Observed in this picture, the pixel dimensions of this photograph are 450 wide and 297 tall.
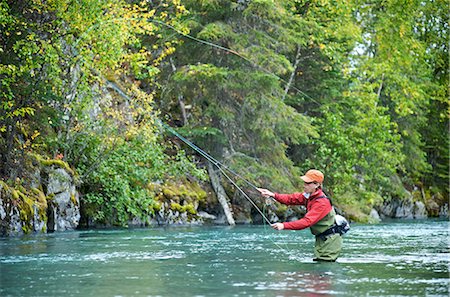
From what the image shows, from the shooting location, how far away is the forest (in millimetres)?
17094

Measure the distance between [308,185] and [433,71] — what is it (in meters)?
33.2

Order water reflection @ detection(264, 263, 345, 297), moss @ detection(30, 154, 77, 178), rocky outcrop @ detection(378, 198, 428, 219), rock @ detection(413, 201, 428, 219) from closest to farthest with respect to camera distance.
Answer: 1. water reflection @ detection(264, 263, 345, 297)
2. moss @ detection(30, 154, 77, 178)
3. rocky outcrop @ detection(378, 198, 428, 219)
4. rock @ detection(413, 201, 428, 219)

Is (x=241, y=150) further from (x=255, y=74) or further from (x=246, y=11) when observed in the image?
(x=246, y=11)

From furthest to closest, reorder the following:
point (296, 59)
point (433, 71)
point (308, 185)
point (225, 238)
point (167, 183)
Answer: point (433, 71)
point (296, 59)
point (167, 183)
point (225, 238)
point (308, 185)

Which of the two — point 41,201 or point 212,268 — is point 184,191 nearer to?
point 41,201

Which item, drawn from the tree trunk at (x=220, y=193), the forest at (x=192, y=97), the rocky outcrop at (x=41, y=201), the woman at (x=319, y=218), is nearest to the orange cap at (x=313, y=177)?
the woman at (x=319, y=218)

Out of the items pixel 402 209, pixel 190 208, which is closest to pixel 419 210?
pixel 402 209

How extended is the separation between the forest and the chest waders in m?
6.89

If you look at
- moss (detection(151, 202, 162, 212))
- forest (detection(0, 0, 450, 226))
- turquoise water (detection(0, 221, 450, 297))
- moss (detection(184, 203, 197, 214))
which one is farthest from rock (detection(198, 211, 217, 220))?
turquoise water (detection(0, 221, 450, 297))

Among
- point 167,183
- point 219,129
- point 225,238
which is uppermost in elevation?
point 219,129

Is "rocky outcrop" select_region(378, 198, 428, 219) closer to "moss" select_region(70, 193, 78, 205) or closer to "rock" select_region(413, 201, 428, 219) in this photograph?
"rock" select_region(413, 201, 428, 219)

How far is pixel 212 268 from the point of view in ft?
33.1

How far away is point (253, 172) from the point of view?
82.1ft

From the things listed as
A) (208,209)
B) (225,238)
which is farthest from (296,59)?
(225,238)
